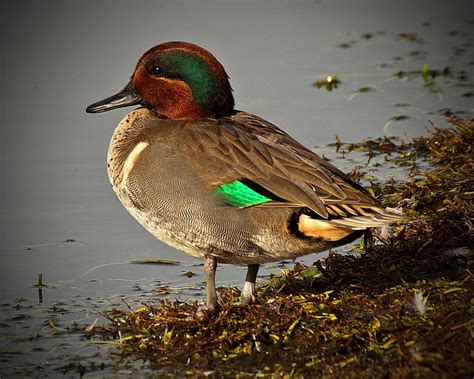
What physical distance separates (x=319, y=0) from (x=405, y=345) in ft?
30.9

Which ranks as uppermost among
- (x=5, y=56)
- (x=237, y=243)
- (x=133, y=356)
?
(x=5, y=56)

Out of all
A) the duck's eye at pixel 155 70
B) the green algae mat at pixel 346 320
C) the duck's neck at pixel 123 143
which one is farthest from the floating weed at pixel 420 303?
the duck's eye at pixel 155 70

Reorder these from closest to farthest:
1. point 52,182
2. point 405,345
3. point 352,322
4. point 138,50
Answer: point 405,345, point 352,322, point 52,182, point 138,50

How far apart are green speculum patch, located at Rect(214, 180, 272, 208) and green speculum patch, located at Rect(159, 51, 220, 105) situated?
2.46 ft

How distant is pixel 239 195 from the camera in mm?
5070

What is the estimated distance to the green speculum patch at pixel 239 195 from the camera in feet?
16.6

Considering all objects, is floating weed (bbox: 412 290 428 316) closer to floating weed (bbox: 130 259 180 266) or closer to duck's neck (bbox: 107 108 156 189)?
duck's neck (bbox: 107 108 156 189)

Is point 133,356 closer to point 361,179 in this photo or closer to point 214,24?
point 361,179

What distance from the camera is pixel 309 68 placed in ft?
34.8

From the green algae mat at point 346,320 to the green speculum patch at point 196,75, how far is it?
46.5 inches

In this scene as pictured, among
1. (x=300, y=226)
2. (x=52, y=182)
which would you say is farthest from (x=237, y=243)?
(x=52, y=182)

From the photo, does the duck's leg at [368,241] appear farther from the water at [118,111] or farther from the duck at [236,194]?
the water at [118,111]

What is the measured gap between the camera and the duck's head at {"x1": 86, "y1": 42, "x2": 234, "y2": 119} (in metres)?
5.61

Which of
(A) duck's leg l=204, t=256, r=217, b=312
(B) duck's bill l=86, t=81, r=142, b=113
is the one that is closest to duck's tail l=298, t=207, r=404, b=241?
(A) duck's leg l=204, t=256, r=217, b=312
